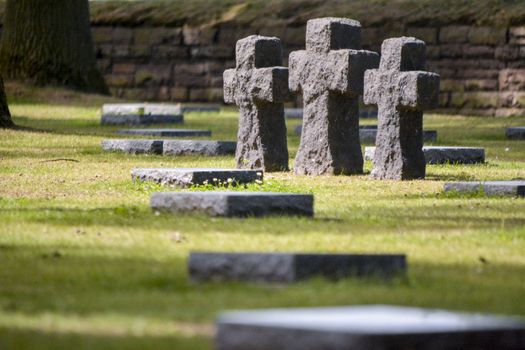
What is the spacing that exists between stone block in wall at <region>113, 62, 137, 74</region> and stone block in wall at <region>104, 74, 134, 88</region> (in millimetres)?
91

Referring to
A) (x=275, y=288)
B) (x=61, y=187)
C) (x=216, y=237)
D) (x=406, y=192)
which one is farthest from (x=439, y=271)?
(x=61, y=187)

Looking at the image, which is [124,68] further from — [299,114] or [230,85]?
[230,85]

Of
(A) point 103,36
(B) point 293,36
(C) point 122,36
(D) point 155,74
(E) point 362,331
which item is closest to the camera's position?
(E) point 362,331

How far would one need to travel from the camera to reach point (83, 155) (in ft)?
53.9

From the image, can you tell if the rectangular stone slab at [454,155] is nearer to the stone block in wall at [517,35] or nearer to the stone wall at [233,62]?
the stone wall at [233,62]

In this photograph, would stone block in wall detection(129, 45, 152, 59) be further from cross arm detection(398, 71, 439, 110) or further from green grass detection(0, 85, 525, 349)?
cross arm detection(398, 71, 439, 110)

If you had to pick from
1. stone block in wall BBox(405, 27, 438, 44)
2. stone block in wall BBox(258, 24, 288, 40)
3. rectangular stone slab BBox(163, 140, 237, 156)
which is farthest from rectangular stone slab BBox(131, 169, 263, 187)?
stone block in wall BBox(258, 24, 288, 40)

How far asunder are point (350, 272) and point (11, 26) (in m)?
21.0

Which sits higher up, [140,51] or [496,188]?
[140,51]

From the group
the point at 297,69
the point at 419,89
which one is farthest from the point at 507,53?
the point at 419,89

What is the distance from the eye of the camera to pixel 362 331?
4422 mm

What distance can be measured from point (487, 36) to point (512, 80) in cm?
103

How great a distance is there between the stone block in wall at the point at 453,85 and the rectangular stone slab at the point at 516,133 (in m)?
6.73

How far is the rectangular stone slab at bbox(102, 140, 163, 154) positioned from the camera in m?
16.7
